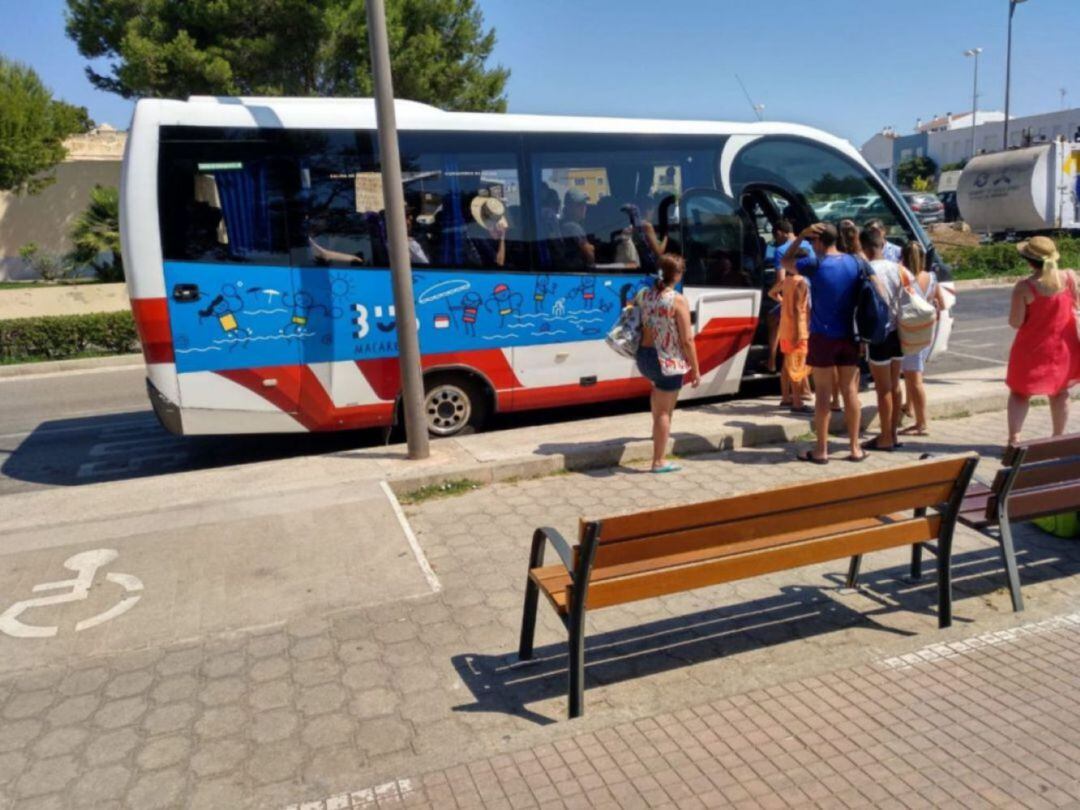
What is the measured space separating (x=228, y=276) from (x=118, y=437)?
11.9 ft

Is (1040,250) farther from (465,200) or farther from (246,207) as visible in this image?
(246,207)

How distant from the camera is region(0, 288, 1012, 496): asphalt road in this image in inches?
343

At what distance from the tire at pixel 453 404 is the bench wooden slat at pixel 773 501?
4.82 m

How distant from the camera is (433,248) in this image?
8.12 metres

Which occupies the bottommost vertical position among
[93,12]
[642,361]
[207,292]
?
[642,361]

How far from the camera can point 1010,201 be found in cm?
2706

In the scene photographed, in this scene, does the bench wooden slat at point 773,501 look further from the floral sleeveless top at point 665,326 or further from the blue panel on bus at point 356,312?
the blue panel on bus at point 356,312

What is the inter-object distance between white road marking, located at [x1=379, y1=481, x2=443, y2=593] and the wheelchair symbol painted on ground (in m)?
1.59

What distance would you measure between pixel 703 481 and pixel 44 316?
46.6ft

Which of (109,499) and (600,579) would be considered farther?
(109,499)

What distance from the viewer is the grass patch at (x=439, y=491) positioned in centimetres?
684

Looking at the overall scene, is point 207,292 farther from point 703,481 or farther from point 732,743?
point 732,743

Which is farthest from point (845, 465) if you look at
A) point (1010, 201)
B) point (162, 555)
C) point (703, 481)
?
point (1010, 201)

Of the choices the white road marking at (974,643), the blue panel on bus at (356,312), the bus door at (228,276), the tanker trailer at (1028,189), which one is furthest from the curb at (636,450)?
the tanker trailer at (1028,189)
